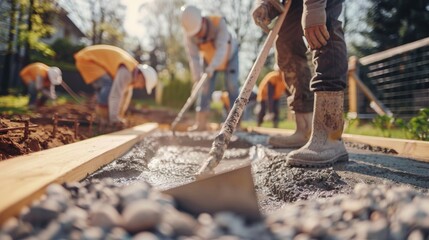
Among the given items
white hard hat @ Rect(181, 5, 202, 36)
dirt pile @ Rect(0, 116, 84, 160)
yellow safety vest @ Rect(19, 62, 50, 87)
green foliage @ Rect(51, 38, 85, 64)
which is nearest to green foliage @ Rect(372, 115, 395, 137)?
white hard hat @ Rect(181, 5, 202, 36)

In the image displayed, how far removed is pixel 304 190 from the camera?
1573 millimetres

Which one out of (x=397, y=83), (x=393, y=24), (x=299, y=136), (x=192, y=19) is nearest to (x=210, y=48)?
(x=192, y=19)

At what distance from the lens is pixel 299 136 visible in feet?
8.97

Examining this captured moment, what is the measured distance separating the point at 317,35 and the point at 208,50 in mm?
3724

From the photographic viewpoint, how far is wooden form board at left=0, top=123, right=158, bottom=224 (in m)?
0.91

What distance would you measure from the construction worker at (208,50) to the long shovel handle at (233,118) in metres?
2.63

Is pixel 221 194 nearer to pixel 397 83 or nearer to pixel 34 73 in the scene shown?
pixel 34 73

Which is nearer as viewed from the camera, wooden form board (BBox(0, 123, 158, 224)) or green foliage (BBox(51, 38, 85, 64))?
wooden form board (BBox(0, 123, 158, 224))

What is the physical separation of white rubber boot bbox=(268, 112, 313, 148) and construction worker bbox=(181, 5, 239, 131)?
2.44 metres

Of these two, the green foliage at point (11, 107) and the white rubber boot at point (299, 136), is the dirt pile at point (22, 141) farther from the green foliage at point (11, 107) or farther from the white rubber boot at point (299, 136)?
the green foliage at point (11, 107)

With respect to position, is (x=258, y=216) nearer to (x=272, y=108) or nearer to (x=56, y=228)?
(x=56, y=228)

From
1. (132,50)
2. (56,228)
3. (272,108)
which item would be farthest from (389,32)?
(132,50)

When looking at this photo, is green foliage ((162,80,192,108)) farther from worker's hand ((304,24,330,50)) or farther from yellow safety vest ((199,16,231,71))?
worker's hand ((304,24,330,50))

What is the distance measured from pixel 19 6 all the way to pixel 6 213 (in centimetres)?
553
